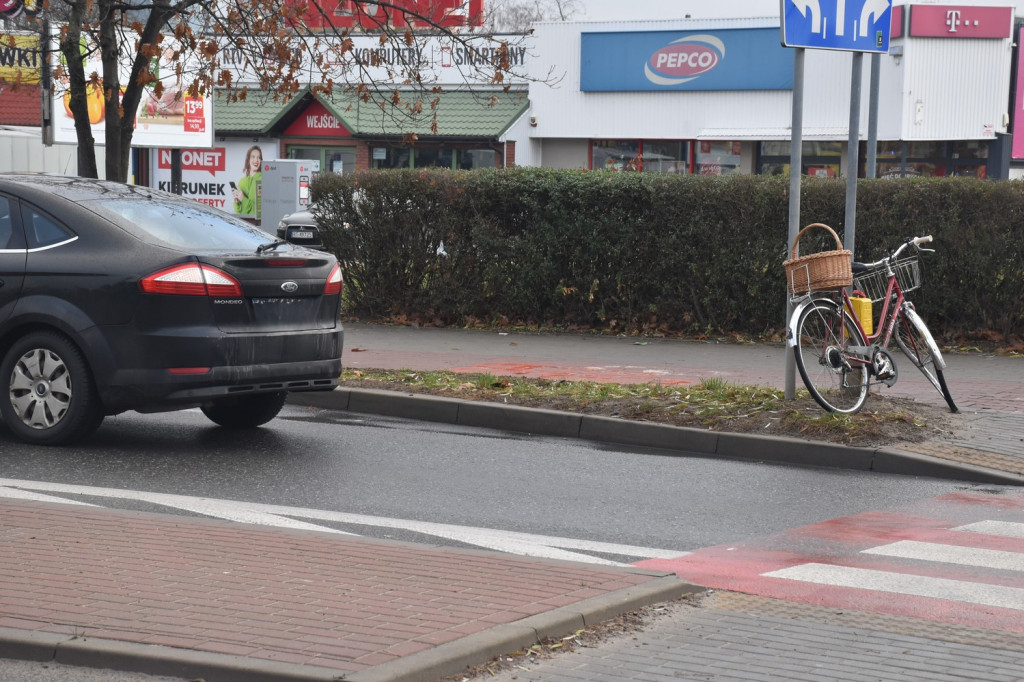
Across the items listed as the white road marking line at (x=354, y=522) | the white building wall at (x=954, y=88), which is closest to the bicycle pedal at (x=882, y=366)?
the white road marking line at (x=354, y=522)

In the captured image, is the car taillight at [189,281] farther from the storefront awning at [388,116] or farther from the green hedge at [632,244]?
the storefront awning at [388,116]

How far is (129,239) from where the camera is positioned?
851 centimetres

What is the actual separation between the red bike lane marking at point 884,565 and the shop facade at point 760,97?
81.2 ft

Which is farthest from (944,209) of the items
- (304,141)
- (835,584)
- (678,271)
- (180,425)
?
(304,141)

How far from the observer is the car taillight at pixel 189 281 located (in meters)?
8.34

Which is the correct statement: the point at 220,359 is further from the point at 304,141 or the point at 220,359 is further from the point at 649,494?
the point at 304,141

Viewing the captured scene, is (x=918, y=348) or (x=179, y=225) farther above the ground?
(x=179, y=225)

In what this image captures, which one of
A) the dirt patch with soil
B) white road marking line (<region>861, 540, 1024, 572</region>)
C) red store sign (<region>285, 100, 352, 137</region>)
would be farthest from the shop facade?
white road marking line (<region>861, 540, 1024, 572</region>)

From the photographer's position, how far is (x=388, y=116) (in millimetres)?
36812

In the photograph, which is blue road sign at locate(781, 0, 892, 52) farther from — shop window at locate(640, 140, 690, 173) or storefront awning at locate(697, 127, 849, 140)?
shop window at locate(640, 140, 690, 173)

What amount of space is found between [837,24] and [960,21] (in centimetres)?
2461

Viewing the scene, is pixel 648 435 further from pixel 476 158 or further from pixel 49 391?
pixel 476 158

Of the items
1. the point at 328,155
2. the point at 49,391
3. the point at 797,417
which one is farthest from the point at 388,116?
the point at 49,391

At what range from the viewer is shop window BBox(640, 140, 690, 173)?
1426 inches
